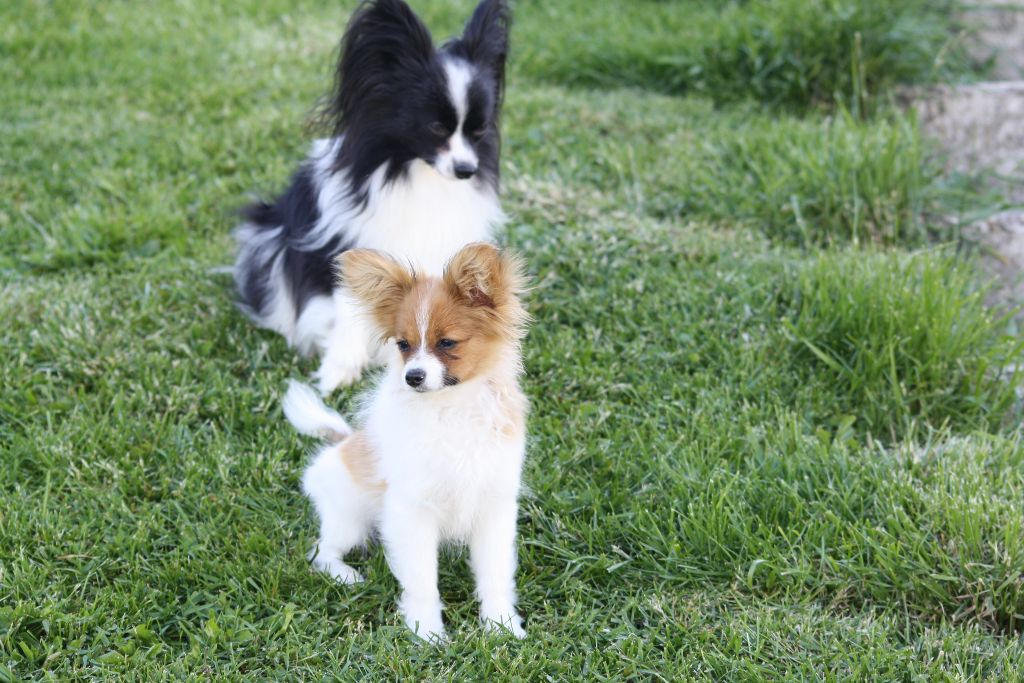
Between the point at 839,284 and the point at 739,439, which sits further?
the point at 839,284

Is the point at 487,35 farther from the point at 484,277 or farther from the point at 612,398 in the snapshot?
the point at 484,277

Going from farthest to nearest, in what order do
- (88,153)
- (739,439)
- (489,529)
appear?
(88,153) → (739,439) → (489,529)

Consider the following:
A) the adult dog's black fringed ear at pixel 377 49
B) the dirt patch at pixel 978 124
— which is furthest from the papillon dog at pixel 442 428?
the dirt patch at pixel 978 124

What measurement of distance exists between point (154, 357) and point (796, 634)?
2799 mm

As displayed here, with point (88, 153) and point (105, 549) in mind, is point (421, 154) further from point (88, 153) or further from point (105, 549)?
point (88, 153)

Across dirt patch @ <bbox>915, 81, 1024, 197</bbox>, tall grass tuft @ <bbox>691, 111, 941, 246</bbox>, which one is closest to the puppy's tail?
tall grass tuft @ <bbox>691, 111, 941, 246</bbox>

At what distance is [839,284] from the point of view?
A: 4.54m

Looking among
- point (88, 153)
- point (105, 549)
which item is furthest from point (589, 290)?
point (88, 153)

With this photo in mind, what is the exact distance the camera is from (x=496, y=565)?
3.12m

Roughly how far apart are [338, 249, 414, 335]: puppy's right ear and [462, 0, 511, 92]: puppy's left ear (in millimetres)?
1515

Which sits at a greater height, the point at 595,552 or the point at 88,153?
the point at 88,153

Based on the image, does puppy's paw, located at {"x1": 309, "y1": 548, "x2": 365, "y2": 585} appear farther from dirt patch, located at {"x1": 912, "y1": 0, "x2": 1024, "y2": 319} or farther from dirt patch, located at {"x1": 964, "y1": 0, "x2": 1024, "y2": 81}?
dirt patch, located at {"x1": 964, "y1": 0, "x2": 1024, "y2": 81}

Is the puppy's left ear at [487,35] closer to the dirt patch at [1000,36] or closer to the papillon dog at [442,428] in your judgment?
the papillon dog at [442,428]

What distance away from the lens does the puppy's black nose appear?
13.2 ft
